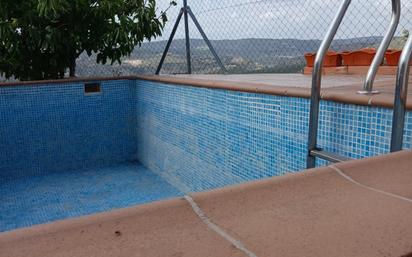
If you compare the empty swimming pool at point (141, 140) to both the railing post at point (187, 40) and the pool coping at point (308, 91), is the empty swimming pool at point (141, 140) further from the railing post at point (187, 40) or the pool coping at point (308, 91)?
the railing post at point (187, 40)

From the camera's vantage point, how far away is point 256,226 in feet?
2.83

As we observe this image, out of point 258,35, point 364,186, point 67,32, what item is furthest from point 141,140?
point 364,186

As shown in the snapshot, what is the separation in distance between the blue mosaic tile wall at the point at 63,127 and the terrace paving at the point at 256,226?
14.7 feet

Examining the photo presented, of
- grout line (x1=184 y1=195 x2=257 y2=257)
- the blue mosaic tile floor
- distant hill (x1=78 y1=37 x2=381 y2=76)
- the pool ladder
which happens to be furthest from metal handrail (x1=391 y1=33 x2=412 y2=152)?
the blue mosaic tile floor

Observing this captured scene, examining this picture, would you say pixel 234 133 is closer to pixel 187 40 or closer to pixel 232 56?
pixel 232 56

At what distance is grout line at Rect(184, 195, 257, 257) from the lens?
30.1 inches

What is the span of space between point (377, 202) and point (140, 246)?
0.58m

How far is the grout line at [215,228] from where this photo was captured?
0.76 meters

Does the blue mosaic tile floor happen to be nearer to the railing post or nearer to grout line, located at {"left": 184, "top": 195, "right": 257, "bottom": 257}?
the railing post

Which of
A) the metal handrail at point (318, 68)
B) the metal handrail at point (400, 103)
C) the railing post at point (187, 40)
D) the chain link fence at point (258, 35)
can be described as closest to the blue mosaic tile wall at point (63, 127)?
the chain link fence at point (258, 35)

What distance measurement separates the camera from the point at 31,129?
5020mm

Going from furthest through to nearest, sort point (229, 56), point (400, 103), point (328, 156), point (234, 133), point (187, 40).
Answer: point (187, 40) → point (229, 56) → point (234, 133) → point (328, 156) → point (400, 103)

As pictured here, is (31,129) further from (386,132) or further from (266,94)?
(386,132)

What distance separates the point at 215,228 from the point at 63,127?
15.5 feet
